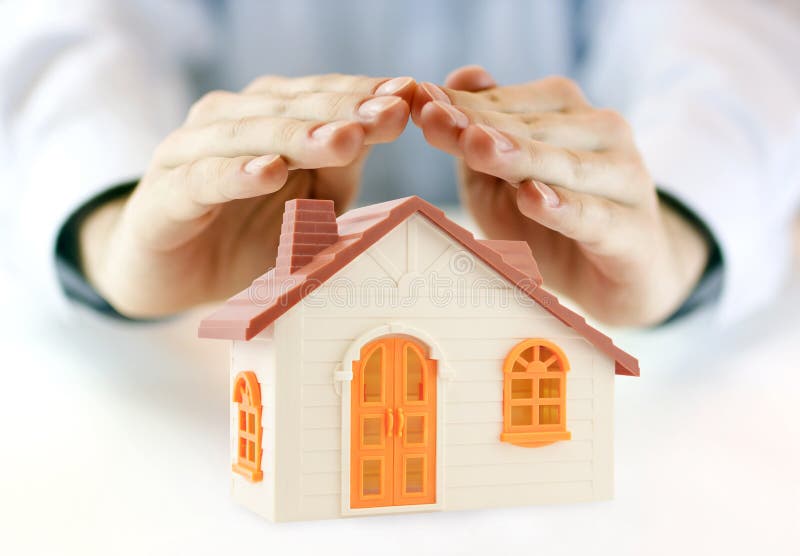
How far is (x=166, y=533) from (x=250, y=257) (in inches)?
10.9

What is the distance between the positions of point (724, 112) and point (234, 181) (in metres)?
0.93

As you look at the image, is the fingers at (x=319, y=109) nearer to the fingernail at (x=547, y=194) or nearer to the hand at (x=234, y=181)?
the hand at (x=234, y=181)

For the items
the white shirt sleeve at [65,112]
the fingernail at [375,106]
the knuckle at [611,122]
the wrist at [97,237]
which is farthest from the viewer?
the white shirt sleeve at [65,112]

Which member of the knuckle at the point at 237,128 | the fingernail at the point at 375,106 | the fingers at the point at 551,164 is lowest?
the fingers at the point at 551,164

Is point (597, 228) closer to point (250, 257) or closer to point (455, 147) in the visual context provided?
point (455, 147)

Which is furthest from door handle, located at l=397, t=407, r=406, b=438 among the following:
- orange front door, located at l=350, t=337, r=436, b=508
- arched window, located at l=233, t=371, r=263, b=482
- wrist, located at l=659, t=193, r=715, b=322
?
wrist, located at l=659, t=193, r=715, b=322

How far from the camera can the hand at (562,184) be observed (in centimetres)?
61

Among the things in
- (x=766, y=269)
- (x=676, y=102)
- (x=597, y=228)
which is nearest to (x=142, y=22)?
(x=676, y=102)

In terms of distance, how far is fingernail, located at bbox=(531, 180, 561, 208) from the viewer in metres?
0.63

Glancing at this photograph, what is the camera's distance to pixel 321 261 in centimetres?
60

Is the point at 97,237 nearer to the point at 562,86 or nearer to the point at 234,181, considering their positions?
the point at 234,181

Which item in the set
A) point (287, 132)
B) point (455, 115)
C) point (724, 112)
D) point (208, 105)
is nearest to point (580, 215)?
point (455, 115)

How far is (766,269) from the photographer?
128 cm

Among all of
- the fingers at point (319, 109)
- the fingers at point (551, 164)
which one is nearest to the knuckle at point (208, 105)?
the fingers at point (319, 109)
